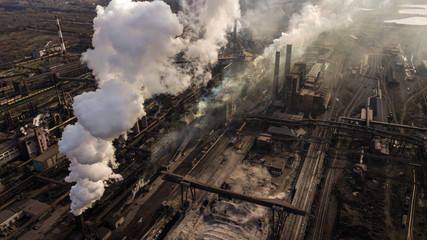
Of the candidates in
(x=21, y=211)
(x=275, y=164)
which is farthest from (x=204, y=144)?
(x=21, y=211)

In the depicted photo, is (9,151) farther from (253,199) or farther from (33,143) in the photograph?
(253,199)

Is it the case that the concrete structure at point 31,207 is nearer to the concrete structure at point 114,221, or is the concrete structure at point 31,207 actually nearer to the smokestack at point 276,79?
the concrete structure at point 114,221

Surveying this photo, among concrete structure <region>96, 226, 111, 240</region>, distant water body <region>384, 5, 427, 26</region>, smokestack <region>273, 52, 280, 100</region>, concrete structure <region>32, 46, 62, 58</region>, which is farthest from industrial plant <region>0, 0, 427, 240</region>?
distant water body <region>384, 5, 427, 26</region>

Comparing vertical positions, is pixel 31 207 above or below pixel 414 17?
below

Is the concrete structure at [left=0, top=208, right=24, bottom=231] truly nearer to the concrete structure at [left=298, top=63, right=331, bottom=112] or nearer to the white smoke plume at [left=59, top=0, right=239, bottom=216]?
the white smoke plume at [left=59, top=0, right=239, bottom=216]

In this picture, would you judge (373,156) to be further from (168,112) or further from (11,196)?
(11,196)

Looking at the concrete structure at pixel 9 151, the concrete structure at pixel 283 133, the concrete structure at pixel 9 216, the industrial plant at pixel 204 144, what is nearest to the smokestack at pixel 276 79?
the industrial plant at pixel 204 144

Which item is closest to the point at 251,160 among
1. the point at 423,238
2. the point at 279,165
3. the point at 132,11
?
the point at 279,165
